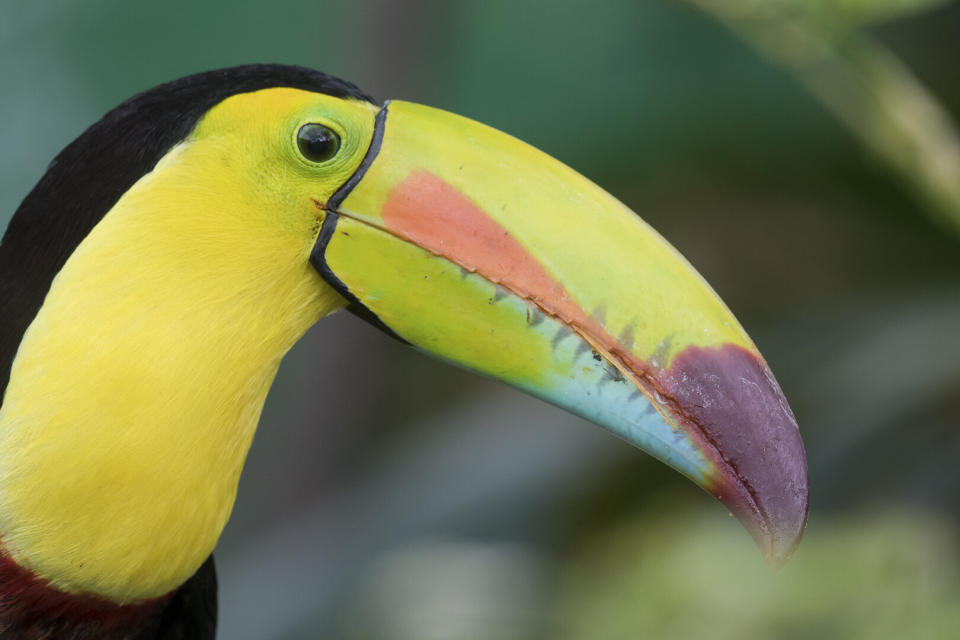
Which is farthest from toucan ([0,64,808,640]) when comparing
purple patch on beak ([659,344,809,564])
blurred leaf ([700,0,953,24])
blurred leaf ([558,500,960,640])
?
blurred leaf ([558,500,960,640])

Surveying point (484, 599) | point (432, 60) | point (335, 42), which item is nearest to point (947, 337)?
point (484, 599)

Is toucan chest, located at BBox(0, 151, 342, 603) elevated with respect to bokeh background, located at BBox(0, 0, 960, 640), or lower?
lower

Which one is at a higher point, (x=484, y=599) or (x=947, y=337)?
(x=947, y=337)

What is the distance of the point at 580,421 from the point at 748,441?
9.31 feet

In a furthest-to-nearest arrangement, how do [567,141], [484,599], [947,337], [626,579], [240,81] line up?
[567,141]
[947,337]
[484,599]
[626,579]
[240,81]

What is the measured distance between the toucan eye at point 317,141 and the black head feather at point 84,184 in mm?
88

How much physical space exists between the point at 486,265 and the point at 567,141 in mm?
4000

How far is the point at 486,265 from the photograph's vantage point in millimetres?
1604

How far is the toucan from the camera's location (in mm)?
1545

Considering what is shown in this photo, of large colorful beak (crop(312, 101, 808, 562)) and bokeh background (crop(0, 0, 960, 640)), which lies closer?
large colorful beak (crop(312, 101, 808, 562))

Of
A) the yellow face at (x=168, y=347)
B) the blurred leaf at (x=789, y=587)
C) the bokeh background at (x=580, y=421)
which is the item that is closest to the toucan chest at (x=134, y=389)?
the yellow face at (x=168, y=347)

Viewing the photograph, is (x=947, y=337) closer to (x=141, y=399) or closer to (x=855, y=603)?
(x=855, y=603)

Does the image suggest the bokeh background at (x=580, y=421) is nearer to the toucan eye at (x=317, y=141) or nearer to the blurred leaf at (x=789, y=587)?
the blurred leaf at (x=789, y=587)

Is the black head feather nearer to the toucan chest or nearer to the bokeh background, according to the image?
the toucan chest
